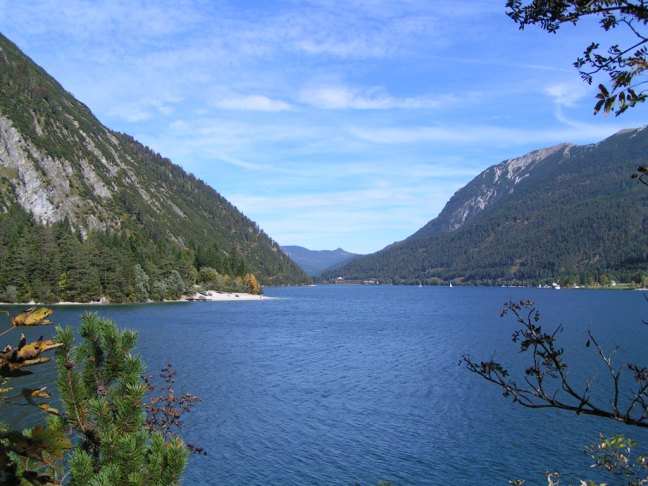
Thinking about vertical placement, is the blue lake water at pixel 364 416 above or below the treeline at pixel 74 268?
below

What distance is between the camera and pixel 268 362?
165ft

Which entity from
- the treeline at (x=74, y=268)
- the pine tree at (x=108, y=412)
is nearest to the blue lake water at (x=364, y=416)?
the pine tree at (x=108, y=412)

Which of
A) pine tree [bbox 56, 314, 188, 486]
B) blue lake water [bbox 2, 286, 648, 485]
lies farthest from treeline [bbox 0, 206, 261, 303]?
pine tree [bbox 56, 314, 188, 486]

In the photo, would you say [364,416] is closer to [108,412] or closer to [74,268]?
[108,412]

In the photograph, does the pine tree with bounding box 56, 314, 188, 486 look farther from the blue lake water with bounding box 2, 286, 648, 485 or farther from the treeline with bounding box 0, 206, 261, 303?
Result: the treeline with bounding box 0, 206, 261, 303

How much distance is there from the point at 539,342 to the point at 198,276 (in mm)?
163783

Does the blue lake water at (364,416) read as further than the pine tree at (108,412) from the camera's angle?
Yes

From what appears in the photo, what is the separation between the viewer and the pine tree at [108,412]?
792cm

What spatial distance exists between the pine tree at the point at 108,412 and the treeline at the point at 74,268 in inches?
4212

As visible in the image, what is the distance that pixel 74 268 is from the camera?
109 metres

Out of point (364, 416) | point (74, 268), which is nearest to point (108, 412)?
point (364, 416)

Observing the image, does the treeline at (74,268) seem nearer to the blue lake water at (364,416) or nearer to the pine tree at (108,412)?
the blue lake water at (364,416)

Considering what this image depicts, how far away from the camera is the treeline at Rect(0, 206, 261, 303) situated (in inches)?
4112

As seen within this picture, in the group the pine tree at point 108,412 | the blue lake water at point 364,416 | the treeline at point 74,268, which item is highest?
the treeline at point 74,268
